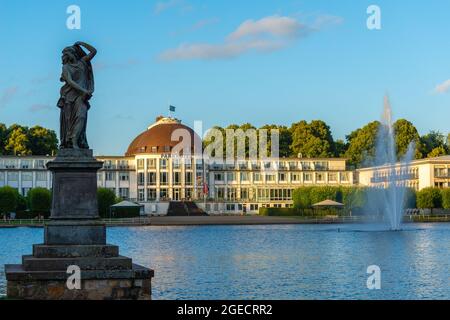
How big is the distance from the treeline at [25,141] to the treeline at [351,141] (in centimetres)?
2756

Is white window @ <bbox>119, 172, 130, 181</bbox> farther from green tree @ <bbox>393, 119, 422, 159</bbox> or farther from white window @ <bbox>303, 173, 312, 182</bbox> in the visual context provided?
green tree @ <bbox>393, 119, 422, 159</bbox>

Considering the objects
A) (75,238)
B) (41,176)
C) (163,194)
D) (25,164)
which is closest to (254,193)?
(163,194)

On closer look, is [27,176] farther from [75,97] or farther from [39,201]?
[75,97]

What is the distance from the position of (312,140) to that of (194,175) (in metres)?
26.6

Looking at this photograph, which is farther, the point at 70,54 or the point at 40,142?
the point at 40,142

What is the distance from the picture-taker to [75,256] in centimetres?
1902

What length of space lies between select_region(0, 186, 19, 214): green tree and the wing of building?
87.7 feet

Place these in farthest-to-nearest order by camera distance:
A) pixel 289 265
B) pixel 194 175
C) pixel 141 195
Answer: pixel 194 175 < pixel 141 195 < pixel 289 265

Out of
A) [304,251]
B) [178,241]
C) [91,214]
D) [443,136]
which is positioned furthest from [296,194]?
[91,214]

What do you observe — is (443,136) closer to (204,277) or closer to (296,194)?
(296,194)

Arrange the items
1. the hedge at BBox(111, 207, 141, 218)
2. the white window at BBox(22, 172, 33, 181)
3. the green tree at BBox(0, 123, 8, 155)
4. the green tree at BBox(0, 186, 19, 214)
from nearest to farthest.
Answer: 1. the green tree at BBox(0, 186, 19, 214)
2. the hedge at BBox(111, 207, 141, 218)
3. the white window at BBox(22, 172, 33, 181)
4. the green tree at BBox(0, 123, 8, 155)

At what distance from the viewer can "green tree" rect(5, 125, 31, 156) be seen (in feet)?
477

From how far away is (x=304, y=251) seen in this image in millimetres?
51500

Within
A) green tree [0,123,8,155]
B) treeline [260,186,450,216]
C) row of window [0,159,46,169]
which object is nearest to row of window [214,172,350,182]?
treeline [260,186,450,216]
